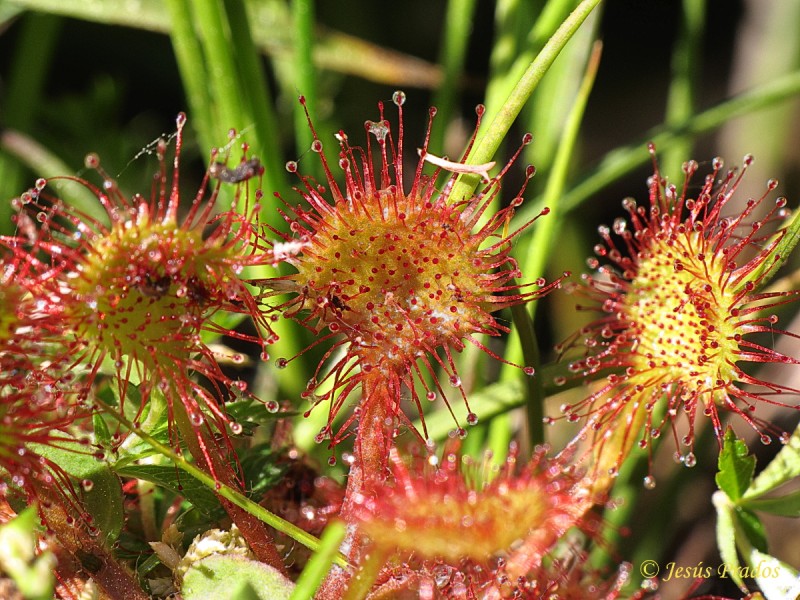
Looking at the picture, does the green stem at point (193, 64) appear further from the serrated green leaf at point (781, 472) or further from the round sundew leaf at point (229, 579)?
the serrated green leaf at point (781, 472)

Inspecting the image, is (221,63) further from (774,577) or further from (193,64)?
(774,577)

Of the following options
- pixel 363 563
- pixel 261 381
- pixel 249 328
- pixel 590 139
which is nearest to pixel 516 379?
pixel 363 563

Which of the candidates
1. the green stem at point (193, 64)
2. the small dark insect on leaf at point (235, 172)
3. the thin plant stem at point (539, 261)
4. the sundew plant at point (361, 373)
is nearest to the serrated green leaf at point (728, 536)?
the sundew plant at point (361, 373)

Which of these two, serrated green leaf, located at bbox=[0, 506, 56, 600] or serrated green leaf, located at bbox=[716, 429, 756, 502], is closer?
serrated green leaf, located at bbox=[0, 506, 56, 600]

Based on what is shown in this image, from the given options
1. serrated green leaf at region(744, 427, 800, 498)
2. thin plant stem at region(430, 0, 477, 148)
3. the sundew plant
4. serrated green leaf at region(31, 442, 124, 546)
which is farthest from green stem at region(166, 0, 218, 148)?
serrated green leaf at region(744, 427, 800, 498)

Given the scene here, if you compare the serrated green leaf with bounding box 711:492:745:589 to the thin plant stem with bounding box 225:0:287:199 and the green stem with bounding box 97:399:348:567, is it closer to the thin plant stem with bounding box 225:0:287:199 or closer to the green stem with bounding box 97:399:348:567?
the green stem with bounding box 97:399:348:567
